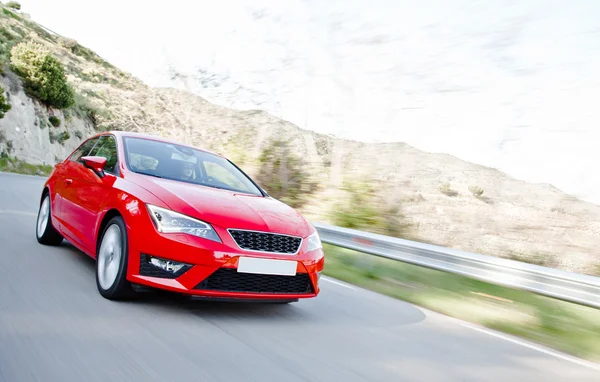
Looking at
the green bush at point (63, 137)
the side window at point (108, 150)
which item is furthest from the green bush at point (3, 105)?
the side window at point (108, 150)

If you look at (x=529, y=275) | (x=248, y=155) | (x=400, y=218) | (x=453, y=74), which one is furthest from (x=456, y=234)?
(x=248, y=155)

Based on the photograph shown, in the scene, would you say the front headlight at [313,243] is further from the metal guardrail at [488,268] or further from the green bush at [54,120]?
the green bush at [54,120]

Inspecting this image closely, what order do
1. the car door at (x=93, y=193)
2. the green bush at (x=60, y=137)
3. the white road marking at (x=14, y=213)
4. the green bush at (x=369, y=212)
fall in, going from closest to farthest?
the car door at (x=93, y=193) < the white road marking at (x=14, y=213) < the green bush at (x=369, y=212) < the green bush at (x=60, y=137)

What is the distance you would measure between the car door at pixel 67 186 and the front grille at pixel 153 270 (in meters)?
1.64

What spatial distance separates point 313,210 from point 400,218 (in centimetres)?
211

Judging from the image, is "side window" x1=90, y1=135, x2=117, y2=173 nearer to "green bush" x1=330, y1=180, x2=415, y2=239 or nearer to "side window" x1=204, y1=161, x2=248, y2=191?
"side window" x1=204, y1=161, x2=248, y2=191

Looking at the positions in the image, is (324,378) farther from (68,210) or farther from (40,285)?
(68,210)

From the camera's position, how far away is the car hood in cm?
403

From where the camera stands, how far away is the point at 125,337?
3.39 m

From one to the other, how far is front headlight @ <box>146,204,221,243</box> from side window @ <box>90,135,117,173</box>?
113 cm

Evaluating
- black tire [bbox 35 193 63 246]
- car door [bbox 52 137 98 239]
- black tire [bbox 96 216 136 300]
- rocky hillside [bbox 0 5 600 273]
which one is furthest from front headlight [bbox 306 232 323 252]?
rocky hillside [bbox 0 5 600 273]

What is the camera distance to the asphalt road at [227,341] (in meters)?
2.98

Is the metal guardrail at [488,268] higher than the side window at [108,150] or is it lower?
lower

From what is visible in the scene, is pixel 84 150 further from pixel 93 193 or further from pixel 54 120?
pixel 54 120
